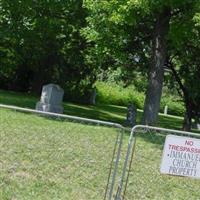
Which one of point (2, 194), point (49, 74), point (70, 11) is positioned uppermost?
point (70, 11)

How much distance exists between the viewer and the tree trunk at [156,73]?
68.5 feet

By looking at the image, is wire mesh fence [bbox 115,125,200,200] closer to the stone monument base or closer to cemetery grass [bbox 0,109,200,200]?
cemetery grass [bbox 0,109,200,200]

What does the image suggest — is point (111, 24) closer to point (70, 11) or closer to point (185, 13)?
point (185, 13)

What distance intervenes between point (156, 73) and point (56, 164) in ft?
37.8

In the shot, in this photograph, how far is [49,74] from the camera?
33.6 meters

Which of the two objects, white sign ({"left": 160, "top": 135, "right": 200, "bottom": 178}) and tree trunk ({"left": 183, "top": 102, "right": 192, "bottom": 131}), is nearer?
white sign ({"left": 160, "top": 135, "right": 200, "bottom": 178})

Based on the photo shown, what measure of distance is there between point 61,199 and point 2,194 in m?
0.89

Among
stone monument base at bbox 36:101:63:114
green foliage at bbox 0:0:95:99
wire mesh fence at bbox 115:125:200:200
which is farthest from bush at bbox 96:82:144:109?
wire mesh fence at bbox 115:125:200:200

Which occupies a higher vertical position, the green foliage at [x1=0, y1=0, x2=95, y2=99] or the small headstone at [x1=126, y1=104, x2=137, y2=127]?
the green foliage at [x1=0, y1=0, x2=95, y2=99]

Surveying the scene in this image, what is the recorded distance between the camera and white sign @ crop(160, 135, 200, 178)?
274 inches

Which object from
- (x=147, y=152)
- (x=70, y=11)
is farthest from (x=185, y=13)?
(x=147, y=152)

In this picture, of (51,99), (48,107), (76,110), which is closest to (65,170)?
(48,107)

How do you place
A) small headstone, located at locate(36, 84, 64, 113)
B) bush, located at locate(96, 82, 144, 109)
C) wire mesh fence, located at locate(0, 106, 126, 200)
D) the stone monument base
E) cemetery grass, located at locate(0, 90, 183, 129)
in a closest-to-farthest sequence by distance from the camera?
wire mesh fence, located at locate(0, 106, 126, 200) → the stone monument base → small headstone, located at locate(36, 84, 64, 113) → cemetery grass, located at locate(0, 90, 183, 129) → bush, located at locate(96, 82, 144, 109)

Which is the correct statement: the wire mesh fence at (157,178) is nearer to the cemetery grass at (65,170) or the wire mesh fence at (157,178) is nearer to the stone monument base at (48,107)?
the cemetery grass at (65,170)
